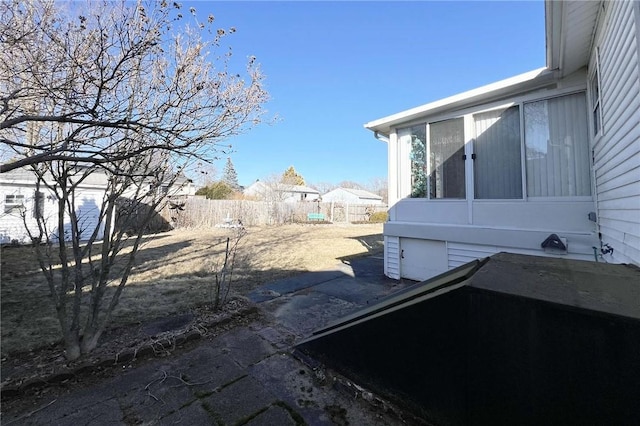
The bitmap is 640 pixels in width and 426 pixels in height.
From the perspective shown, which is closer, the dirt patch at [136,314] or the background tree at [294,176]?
the dirt patch at [136,314]

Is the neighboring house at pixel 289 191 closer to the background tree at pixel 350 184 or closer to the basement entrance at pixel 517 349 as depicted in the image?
the background tree at pixel 350 184

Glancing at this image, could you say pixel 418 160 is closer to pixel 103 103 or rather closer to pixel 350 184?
pixel 103 103

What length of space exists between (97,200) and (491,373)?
1657 centimetres

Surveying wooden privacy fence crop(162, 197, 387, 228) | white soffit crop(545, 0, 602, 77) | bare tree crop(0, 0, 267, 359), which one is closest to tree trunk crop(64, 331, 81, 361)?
bare tree crop(0, 0, 267, 359)

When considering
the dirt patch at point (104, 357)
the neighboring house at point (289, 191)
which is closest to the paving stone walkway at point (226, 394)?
the dirt patch at point (104, 357)

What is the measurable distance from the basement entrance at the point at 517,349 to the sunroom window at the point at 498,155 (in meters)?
2.56

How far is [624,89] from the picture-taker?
7.28 feet

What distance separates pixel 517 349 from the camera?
1417 millimetres

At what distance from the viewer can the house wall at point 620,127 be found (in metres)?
1.99

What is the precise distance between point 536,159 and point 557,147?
28 centimetres

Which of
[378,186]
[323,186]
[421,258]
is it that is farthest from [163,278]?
[378,186]

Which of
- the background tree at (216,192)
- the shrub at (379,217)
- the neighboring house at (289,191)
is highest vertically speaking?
the neighboring house at (289,191)

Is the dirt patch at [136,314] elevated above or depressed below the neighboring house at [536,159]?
below

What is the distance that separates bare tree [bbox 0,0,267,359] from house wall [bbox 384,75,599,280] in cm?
383
